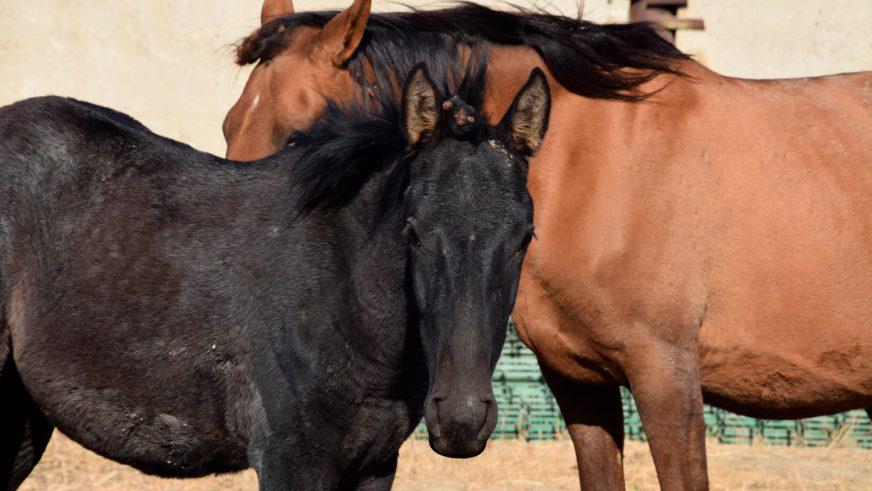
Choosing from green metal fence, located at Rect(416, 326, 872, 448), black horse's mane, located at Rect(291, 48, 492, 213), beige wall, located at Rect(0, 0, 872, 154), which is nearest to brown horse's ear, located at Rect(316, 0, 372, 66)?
black horse's mane, located at Rect(291, 48, 492, 213)

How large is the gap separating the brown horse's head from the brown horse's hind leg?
1409 millimetres

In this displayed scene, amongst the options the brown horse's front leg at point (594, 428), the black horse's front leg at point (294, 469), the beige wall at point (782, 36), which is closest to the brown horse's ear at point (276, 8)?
the brown horse's front leg at point (594, 428)

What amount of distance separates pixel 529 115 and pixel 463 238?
0.57 metres

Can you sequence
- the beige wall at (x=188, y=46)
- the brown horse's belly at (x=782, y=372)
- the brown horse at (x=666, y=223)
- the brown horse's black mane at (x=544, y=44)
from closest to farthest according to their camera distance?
the brown horse at (x=666, y=223) < the brown horse's belly at (x=782, y=372) < the brown horse's black mane at (x=544, y=44) < the beige wall at (x=188, y=46)

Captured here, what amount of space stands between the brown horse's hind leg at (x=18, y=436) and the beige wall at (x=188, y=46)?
17.6 feet

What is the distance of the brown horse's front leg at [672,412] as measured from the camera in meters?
4.36

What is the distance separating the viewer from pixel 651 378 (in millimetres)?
4379

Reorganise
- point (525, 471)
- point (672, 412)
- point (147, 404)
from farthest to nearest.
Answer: point (525, 471) → point (672, 412) → point (147, 404)

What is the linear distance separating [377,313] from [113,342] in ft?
2.89

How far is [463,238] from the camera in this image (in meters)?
3.18

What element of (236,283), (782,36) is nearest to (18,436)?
(236,283)

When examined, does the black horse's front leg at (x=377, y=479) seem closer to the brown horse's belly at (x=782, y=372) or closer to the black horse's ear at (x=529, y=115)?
the black horse's ear at (x=529, y=115)

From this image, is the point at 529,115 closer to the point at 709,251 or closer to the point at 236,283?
the point at 236,283

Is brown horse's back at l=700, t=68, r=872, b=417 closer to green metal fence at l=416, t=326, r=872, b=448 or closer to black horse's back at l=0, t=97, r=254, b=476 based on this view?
black horse's back at l=0, t=97, r=254, b=476
